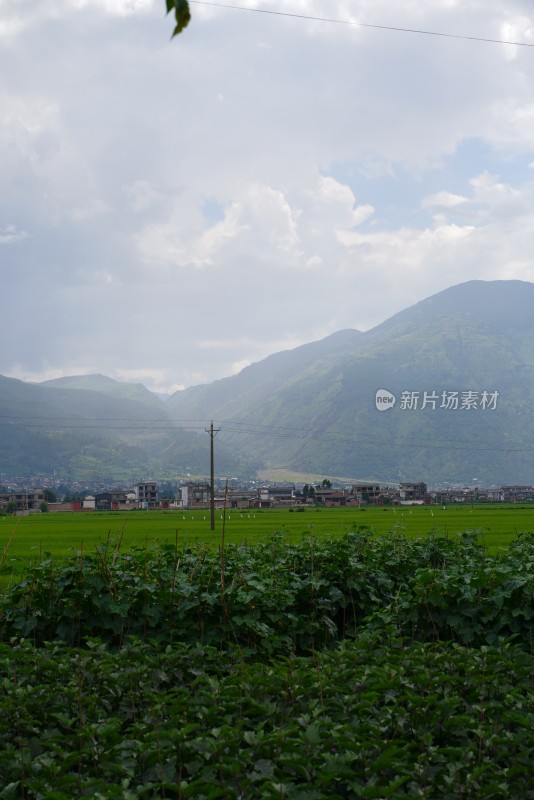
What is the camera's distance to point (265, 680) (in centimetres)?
658

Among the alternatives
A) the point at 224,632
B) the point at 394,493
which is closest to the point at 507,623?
the point at 224,632

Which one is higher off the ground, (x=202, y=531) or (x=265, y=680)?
(x=265, y=680)

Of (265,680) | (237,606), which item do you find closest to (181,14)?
(265,680)

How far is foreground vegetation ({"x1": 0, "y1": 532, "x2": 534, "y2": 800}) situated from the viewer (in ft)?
16.5

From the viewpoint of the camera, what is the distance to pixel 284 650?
9.96 meters

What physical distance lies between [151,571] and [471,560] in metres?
4.93

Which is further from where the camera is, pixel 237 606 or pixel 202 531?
pixel 202 531

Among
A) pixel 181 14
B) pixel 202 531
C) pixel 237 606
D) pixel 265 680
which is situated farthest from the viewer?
pixel 202 531

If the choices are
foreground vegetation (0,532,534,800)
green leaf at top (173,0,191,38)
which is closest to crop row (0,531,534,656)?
foreground vegetation (0,532,534,800)

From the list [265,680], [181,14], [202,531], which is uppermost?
[181,14]

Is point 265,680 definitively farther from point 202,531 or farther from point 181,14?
point 202,531

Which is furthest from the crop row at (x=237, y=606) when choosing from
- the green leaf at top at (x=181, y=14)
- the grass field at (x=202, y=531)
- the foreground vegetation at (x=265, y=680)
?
the green leaf at top at (x=181, y=14)

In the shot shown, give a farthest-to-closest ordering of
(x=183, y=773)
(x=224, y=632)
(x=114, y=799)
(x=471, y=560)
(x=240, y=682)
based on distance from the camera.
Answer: (x=471, y=560)
(x=224, y=632)
(x=240, y=682)
(x=183, y=773)
(x=114, y=799)

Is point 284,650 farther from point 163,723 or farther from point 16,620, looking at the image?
point 163,723
